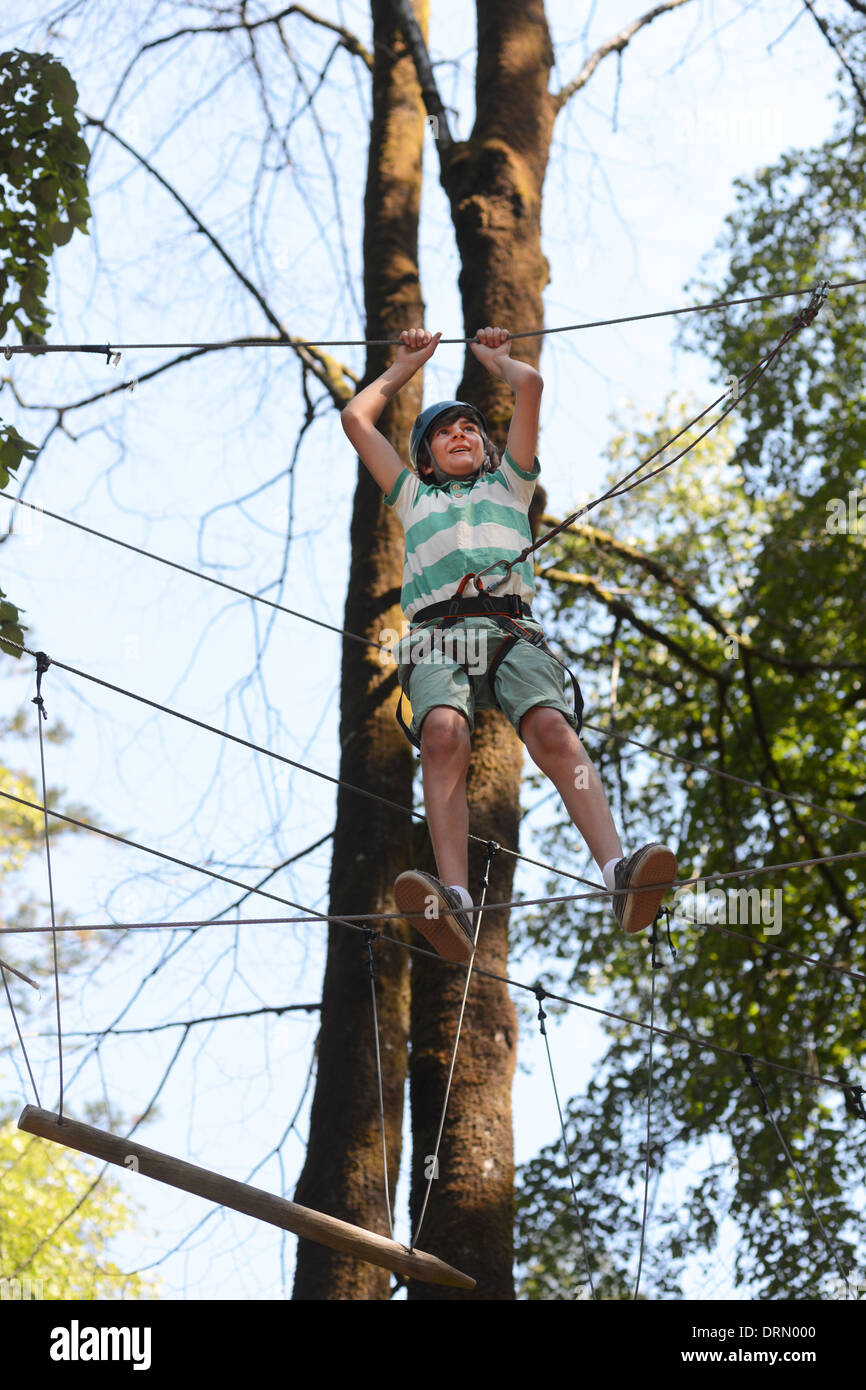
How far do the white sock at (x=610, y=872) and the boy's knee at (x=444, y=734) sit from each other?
444 mm

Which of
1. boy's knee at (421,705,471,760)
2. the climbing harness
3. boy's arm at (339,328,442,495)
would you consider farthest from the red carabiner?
boy's arm at (339,328,442,495)

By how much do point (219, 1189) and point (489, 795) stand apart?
2121mm

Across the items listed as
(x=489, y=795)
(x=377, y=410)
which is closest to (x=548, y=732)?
(x=377, y=410)

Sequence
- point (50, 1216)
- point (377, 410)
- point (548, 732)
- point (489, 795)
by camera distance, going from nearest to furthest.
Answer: point (548, 732)
point (377, 410)
point (489, 795)
point (50, 1216)

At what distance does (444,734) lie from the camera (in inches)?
135

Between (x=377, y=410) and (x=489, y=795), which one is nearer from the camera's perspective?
(x=377, y=410)

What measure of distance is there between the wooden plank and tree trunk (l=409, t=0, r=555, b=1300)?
3.67ft

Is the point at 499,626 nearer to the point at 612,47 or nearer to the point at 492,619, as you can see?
the point at 492,619

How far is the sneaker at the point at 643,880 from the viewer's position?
3004mm

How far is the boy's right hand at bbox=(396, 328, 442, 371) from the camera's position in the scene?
3867 millimetres

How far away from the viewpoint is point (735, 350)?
9797 millimetres

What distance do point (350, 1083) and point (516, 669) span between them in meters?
1.72

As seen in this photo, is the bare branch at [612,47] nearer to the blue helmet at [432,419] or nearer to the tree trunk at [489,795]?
the tree trunk at [489,795]

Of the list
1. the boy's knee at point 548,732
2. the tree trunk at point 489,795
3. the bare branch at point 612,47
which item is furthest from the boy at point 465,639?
the bare branch at point 612,47
